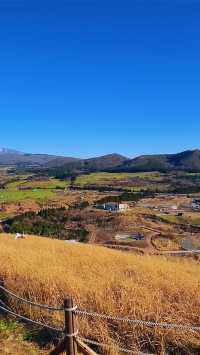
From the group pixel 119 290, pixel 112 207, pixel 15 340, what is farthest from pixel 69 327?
pixel 112 207

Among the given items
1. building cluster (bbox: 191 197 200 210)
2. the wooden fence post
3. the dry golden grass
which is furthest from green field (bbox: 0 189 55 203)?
the wooden fence post

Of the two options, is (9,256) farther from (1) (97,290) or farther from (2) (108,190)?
(2) (108,190)

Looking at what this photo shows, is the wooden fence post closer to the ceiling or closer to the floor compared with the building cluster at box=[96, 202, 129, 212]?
closer to the ceiling

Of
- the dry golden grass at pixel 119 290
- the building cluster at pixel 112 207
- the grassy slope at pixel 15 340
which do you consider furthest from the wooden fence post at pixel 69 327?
the building cluster at pixel 112 207

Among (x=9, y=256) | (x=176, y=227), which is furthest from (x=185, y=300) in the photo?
(x=176, y=227)

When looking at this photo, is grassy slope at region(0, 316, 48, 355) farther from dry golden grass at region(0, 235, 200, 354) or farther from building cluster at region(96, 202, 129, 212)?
building cluster at region(96, 202, 129, 212)

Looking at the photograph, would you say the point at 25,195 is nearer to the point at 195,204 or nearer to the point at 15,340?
the point at 195,204

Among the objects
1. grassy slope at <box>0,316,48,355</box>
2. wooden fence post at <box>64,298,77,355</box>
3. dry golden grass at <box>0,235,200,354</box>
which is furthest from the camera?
grassy slope at <box>0,316,48,355</box>
